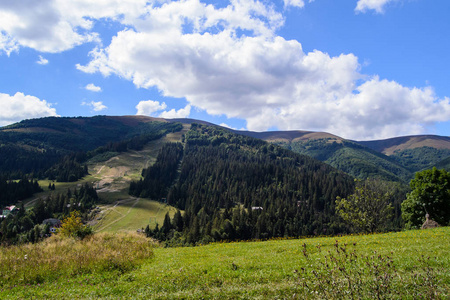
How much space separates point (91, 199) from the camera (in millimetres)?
172625

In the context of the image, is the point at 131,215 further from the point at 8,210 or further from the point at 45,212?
the point at 8,210

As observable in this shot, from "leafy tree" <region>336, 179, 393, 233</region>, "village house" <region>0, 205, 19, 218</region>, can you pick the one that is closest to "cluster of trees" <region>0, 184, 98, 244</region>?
"village house" <region>0, 205, 19, 218</region>

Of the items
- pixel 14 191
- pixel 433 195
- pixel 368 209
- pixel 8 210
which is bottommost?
pixel 8 210

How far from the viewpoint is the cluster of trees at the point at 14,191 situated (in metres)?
174

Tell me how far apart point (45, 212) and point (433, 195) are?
592ft

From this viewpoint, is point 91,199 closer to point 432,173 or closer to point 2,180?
point 2,180

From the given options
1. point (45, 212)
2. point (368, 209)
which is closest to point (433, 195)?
point (368, 209)

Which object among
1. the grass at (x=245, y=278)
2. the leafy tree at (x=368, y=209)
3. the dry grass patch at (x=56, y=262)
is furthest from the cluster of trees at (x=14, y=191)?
the leafy tree at (x=368, y=209)

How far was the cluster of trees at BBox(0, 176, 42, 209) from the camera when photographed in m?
174

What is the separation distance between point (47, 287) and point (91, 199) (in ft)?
597

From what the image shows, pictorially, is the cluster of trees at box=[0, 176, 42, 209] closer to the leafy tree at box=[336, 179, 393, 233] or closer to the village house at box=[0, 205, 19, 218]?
the village house at box=[0, 205, 19, 218]

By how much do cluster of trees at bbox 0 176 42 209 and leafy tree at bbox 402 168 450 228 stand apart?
8961 inches

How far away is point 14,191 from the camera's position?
180 meters

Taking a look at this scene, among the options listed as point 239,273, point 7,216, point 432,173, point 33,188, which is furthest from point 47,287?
point 33,188
